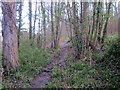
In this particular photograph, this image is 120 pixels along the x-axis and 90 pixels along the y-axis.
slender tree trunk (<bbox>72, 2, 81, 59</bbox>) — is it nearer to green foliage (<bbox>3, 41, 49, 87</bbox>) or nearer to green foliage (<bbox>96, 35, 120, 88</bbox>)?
green foliage (<bbox>96, 35, 120, 88</bbox>)

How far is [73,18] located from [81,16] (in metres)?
0.31

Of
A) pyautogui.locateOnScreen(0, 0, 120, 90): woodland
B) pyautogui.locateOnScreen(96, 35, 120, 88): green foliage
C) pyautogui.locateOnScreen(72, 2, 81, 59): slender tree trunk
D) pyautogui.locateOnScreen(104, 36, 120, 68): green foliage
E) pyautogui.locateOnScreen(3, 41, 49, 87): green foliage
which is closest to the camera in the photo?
pyautogui.locateOnScreen(96, 35, 120, 88): green foliage

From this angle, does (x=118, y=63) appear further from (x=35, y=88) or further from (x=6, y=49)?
(x=6, y=49)

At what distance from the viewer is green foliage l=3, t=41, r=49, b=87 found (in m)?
6.92

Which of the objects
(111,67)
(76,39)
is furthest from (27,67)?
(111,67)

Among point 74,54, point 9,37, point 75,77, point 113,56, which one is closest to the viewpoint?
point 75,77

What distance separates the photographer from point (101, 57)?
8.21 meters

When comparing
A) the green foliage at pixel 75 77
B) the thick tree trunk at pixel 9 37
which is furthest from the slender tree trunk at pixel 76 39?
the thick tree trunk at pixel 9 37

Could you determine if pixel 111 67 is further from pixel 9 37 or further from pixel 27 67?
pixel 9 37

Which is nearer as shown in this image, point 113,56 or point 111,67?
point 111,67

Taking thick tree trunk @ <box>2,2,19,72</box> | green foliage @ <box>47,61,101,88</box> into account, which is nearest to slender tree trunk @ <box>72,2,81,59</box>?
green foliage @ <box>47,61,101,88</box>

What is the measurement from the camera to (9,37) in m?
7.79

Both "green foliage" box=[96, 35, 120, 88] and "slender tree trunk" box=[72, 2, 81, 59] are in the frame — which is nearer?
"green foliage" box=[96, 35, 120, 88]

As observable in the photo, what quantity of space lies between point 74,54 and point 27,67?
1929mm
